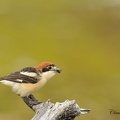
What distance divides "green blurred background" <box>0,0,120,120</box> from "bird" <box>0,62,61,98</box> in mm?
9182

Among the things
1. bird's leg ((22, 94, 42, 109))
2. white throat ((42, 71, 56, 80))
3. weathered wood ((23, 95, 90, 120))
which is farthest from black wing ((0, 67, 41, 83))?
weathered wood ((23, 95, 90, 120))

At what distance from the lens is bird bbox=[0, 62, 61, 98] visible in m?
17.7

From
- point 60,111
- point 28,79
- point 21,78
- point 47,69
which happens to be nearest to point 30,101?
point 47,69

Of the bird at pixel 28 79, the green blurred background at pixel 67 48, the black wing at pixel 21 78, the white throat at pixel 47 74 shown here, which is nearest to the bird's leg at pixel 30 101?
the bird at pixel 28 79

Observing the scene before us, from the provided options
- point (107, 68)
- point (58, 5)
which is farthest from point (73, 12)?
point (107, 68)

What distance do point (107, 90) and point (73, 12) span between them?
83.2 ft

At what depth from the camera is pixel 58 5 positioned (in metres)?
64.1

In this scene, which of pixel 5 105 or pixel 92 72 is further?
pixel 92 72

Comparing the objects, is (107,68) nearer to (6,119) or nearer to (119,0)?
(6,119)

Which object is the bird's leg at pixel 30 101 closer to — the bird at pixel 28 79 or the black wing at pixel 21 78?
the bird at pixel 28 79

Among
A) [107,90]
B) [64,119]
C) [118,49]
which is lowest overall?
[64,119]

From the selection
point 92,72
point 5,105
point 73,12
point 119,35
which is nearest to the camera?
point 5,105

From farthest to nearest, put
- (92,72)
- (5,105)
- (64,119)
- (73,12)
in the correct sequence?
(73,12) < (92,72) < (5,105) < (64,119)

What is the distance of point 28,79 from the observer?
1856 cm
